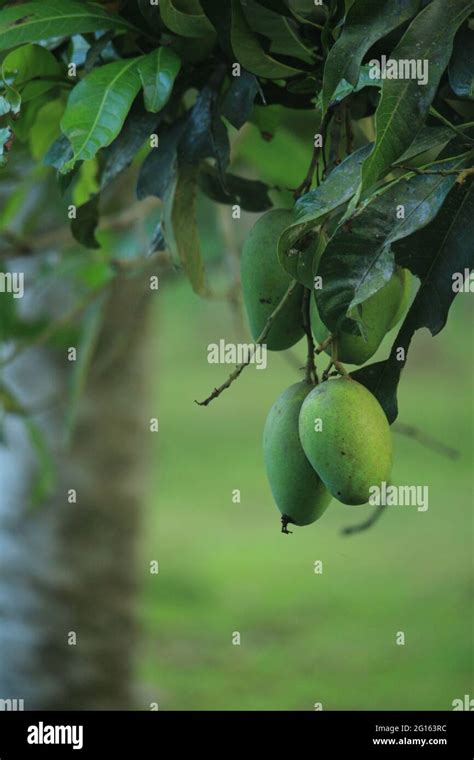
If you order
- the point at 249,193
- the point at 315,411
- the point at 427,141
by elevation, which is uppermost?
the point at 249,193

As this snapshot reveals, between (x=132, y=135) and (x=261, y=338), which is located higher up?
(x=132, y=135)

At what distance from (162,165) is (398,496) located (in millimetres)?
258

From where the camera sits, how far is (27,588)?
1753mm

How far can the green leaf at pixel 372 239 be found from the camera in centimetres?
48

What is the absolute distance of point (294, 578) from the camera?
3.94m

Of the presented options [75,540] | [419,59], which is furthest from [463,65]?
[75,540]

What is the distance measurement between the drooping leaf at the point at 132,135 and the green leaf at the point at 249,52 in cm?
7

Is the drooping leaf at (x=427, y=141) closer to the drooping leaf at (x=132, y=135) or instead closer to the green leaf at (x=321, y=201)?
the green leaf at (x=321, y=201)

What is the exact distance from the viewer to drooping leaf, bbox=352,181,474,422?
0.51 meters

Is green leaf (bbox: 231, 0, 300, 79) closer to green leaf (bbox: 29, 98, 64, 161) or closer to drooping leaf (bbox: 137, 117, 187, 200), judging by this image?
drooping leaf (bbox: 137, 117, 187, 200)

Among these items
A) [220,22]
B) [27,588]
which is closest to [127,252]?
[27,588]

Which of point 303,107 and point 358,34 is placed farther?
point 303,107

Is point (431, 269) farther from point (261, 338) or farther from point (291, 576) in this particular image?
point (291, 576)
